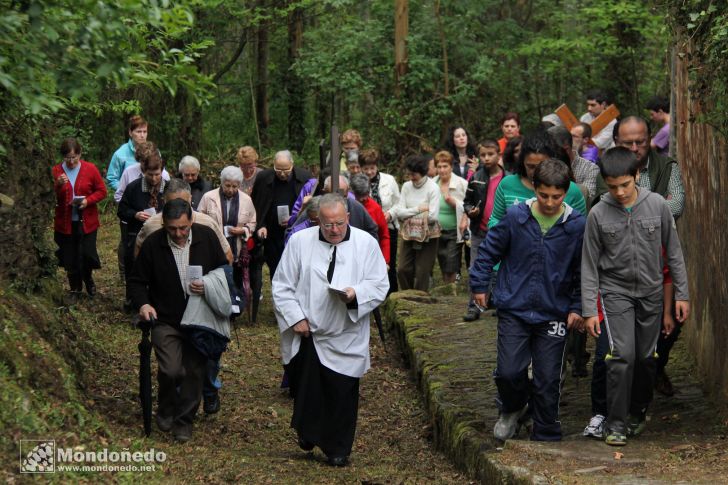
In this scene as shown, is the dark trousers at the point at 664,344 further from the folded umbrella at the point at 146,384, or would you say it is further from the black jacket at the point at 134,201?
the black jacket at the point at 134,201

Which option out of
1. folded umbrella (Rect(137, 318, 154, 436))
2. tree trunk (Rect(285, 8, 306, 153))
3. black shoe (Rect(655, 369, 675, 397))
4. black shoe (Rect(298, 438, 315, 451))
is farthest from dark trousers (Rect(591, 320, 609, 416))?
tree trunk (Rect(285, 8, 306, 153))

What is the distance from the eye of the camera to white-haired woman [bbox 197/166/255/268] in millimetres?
12143

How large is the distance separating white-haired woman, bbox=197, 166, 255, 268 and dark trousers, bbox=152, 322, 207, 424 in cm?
375

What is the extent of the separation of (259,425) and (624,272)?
3.86m

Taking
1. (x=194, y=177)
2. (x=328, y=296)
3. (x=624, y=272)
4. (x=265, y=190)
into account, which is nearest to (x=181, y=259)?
(x=328, y=296)

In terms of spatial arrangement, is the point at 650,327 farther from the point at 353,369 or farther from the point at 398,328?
the point at 398,328

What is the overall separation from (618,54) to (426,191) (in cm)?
1091

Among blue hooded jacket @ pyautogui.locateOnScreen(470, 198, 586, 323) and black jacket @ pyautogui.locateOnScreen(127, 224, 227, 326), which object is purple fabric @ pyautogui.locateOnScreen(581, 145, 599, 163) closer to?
blue hooded jacket @ pyautogui.locateOnScreen(470, 198, 586, 323)

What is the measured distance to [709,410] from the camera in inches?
319

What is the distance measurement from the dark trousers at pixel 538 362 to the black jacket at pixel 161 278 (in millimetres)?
2586

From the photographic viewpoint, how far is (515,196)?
7.86 metres

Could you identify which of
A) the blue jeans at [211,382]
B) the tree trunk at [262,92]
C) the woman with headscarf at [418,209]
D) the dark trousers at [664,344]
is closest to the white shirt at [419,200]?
the woman with headscarf at [418,209]

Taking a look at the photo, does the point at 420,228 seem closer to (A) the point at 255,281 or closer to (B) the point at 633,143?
(A) the point at 255,281

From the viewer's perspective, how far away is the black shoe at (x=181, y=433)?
27.7 ft
